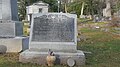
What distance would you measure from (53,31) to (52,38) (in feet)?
0.79

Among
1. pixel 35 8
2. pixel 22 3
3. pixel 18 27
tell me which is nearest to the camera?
pixel 18 27

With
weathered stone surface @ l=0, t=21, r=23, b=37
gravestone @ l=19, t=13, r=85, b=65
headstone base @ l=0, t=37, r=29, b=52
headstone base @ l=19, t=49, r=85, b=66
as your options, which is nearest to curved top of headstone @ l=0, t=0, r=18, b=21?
weathered stone surface @ l=0, t=21, r=23, b=37

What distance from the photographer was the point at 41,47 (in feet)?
29.7

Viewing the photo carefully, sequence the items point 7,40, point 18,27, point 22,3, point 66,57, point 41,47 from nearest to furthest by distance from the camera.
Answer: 1. point 66,57
2. point 41,47
3. point 7,40
4. point 18,27
5. point 22,3

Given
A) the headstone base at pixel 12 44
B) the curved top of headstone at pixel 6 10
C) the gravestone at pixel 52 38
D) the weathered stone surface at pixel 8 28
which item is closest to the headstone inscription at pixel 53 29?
the gravestone at pixel 52 38

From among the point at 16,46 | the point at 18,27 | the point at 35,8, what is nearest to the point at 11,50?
the point at 16,46

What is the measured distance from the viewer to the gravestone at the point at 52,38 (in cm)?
848

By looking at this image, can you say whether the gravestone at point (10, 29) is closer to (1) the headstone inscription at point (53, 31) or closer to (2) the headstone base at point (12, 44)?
(2) the headstone base at point (12, 44)

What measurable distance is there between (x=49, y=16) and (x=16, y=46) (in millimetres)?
1633

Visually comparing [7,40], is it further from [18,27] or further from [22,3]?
[22,3]

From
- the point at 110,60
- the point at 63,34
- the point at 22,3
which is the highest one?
the point at 22,3

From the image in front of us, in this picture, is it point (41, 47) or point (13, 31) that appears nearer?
point (41, 47)

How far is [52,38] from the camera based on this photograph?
30.2 ft

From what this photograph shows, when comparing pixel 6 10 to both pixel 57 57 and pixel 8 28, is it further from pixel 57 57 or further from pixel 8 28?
pixel 57 57
